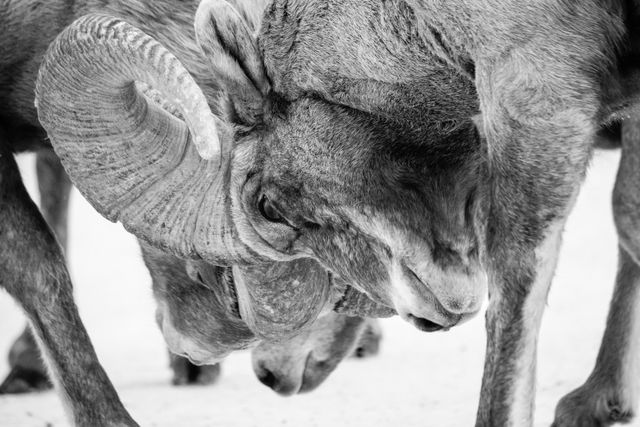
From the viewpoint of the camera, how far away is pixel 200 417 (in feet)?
23.1

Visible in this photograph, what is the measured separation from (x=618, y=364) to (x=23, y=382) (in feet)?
11.2

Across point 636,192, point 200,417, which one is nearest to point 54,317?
point 200,417

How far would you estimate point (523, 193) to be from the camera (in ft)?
15.2

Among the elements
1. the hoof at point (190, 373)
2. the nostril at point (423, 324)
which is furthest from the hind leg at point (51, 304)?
the hoof at point (190, 373)

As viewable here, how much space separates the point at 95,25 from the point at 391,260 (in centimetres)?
152

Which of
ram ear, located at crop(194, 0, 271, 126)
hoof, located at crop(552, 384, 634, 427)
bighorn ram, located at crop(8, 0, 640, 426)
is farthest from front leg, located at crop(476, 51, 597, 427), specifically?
hoof, located at crop(552, 384, 634, 427)

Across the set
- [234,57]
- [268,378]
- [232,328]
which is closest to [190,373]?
[268,378]

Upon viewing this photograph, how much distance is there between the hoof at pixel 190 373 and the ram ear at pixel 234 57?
2.71m

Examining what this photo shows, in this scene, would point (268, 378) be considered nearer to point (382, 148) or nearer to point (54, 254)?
point (54, 254)

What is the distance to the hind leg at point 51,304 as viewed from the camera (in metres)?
5.97

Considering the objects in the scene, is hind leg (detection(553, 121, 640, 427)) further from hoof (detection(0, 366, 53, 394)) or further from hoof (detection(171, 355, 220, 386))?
hoof (detection(0, 366, 53, 394))

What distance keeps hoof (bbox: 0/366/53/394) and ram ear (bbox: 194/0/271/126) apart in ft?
9.28

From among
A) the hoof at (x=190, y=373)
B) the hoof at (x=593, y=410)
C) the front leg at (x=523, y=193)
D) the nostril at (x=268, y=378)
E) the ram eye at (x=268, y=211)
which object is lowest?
the hoof at (x=190, y=373)

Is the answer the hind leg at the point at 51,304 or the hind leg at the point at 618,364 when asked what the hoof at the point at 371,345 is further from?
the hind leg at the point at 51,304
